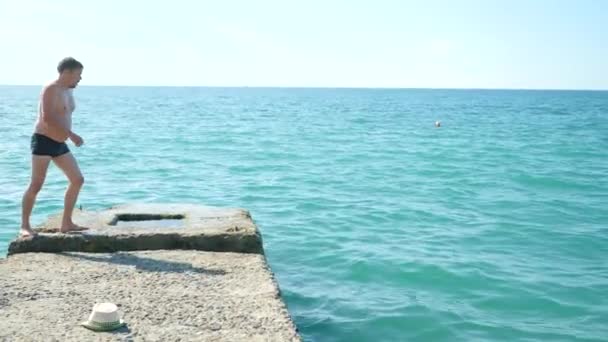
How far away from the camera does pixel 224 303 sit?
4641 millimetres

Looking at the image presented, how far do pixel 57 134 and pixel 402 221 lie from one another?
23.2 feet

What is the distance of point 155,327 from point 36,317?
80cm

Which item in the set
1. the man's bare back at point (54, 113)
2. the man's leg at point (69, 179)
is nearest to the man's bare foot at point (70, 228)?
the man's leg at point (69, 179)

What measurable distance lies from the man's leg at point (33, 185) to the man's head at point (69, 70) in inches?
28.2

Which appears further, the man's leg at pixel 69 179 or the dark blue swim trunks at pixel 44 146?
the man's leg at pixel 69 179

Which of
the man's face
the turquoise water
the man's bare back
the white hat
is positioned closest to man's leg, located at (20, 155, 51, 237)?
the man's bare back

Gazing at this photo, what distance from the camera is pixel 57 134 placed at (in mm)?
5703

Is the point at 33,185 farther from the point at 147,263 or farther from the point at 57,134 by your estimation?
the point at 147,263

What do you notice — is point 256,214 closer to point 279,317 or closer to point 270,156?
point 279,317

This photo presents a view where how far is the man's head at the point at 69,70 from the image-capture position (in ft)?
18.3

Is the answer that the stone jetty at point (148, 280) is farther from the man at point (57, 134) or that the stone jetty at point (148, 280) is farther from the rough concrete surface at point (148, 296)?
the man at point (57, 134)

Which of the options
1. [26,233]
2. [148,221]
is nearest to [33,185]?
[26,233]

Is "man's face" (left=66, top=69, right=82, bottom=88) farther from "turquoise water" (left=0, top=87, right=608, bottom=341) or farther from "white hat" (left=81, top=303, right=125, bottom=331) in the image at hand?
"turquoise water" (left=0, top=87, right=608, bottom=341)

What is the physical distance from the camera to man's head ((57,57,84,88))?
5586mm
